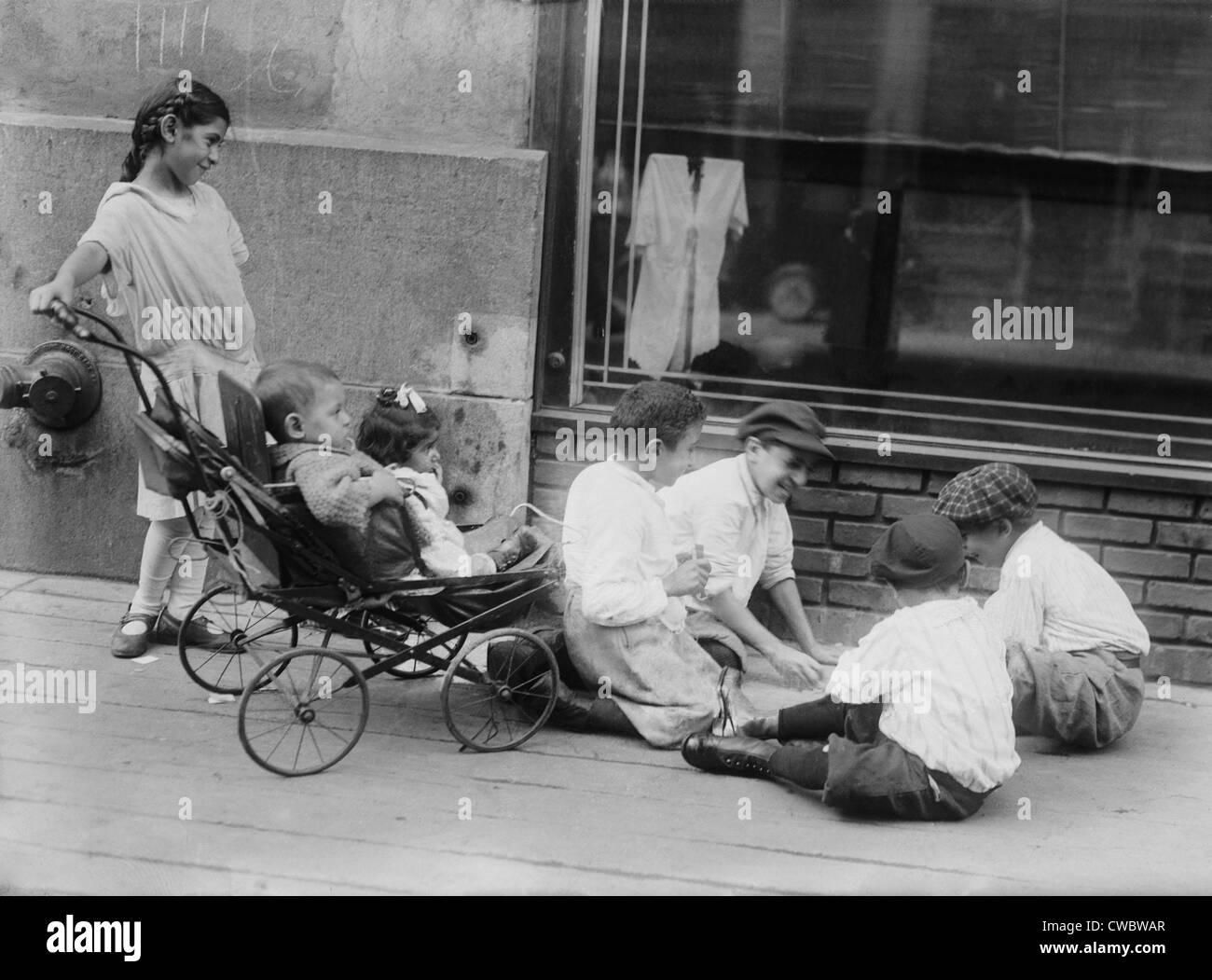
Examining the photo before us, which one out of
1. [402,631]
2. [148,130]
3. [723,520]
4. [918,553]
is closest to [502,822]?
[402,631]

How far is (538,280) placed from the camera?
5.87 metres

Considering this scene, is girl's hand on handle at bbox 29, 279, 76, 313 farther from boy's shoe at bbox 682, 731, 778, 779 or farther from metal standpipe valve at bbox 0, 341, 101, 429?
boy's shoe at bbox 682, 731, 778, 779

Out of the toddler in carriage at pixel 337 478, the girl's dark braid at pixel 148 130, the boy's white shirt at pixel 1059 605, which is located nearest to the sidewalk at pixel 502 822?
the boy's white shirt at pixel 1059 605

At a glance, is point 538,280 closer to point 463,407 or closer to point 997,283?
point 463,407

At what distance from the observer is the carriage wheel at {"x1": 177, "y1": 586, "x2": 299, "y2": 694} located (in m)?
4.77

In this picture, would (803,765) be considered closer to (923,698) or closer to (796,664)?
(923,698)

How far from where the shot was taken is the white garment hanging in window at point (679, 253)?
19.3 feet

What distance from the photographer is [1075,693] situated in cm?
476

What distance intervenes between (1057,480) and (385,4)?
10.9ft

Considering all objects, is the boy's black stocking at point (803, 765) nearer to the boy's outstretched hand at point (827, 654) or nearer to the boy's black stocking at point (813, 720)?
the boy's black stocking at point (813, 720)

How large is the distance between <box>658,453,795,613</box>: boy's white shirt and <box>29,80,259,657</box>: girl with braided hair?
67.1 inches

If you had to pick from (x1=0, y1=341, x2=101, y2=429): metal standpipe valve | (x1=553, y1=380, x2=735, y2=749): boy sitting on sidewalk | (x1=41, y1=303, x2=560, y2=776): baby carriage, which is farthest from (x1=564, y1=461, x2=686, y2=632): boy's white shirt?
(x1=0, y1=341, x2=101, y2=429): metal standpipe valve

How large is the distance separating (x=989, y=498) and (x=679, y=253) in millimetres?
1839

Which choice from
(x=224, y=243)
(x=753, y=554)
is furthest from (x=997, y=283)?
(x=224, y=243)
